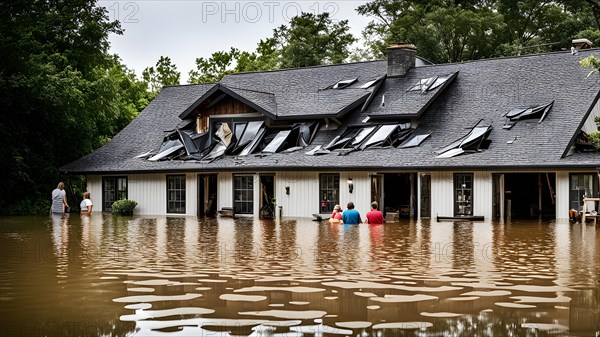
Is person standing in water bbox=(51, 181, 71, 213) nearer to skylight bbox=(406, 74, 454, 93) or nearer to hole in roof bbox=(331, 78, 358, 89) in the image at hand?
hole in roof bbox=(331, 78, 358, 89)

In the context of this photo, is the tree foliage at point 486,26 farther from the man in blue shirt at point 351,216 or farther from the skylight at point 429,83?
the man in blue shirt at point 351,216

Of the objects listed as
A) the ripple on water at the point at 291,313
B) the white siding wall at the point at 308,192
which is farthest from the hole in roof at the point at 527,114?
the ripple on water at the point at 291,313

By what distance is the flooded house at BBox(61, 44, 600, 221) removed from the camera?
27047 mm

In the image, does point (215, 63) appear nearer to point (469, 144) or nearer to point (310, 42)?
point (310, 42)

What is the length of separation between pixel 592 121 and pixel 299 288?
70.8 feet

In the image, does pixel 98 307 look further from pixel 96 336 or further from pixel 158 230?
pixel 158 230

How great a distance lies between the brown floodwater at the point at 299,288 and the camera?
711 centimetres

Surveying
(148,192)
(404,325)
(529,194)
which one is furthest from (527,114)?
(404,325)

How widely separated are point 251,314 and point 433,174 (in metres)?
21.0

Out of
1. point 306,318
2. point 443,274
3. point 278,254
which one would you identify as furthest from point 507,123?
point 306,318

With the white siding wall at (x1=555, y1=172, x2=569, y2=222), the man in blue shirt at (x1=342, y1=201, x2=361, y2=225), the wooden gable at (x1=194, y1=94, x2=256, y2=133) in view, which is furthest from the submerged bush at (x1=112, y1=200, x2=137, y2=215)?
the white siding wall at (x1=555, y1=172, x2=569, y2=222)

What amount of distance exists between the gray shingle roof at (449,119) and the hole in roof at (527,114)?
17cm

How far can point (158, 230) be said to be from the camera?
21.2 m

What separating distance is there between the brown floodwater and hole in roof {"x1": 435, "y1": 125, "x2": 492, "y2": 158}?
1112cm
